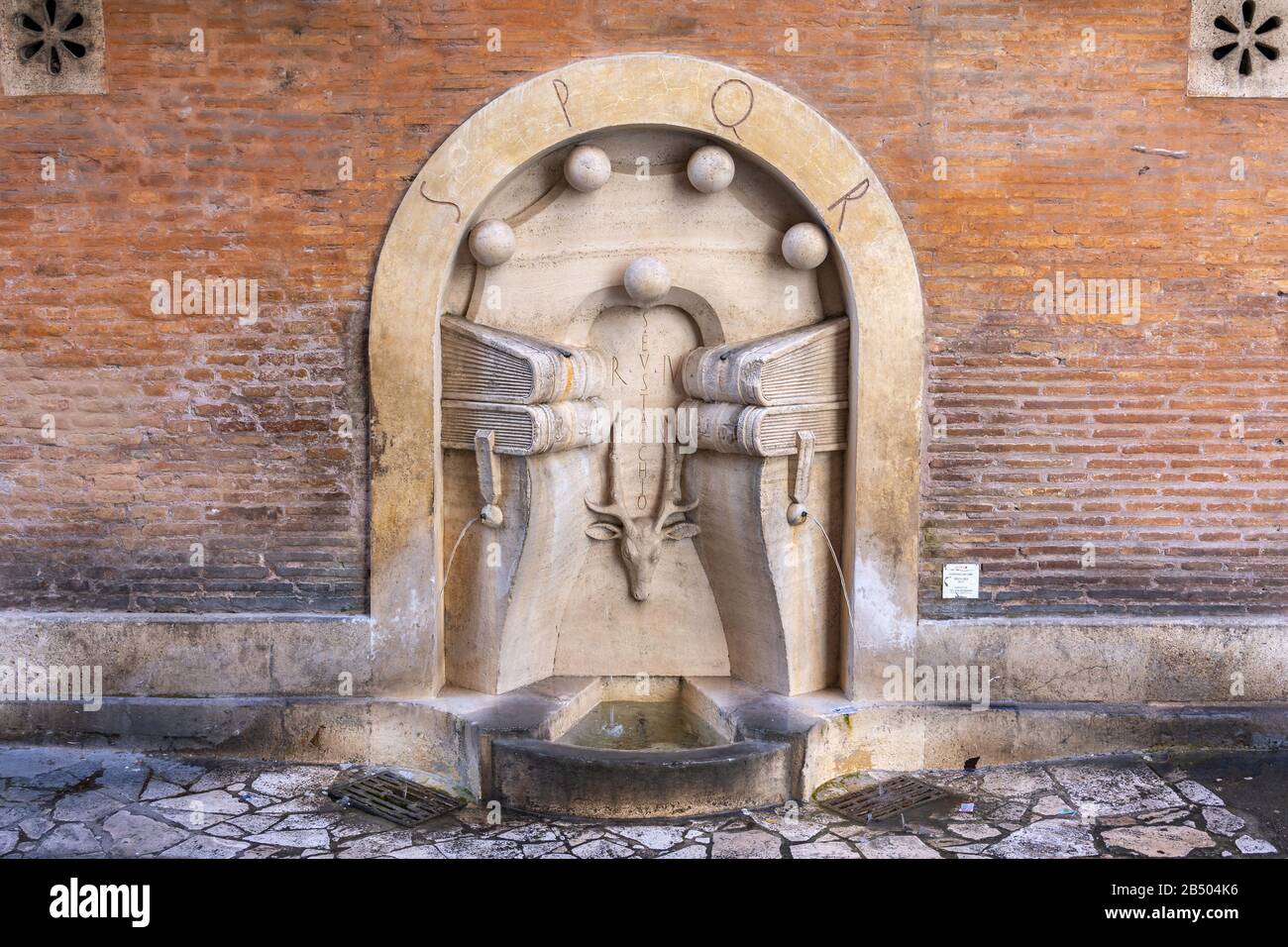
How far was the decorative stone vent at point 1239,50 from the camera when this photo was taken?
225 inches

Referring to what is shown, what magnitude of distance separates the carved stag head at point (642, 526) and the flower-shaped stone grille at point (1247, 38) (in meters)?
3.18

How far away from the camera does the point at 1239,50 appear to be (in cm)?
571

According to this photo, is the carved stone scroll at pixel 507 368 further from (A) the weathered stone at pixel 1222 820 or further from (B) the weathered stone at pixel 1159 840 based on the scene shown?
(A) the weathered stone at pixel 1222 820

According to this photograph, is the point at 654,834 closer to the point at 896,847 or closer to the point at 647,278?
the point at 896,847

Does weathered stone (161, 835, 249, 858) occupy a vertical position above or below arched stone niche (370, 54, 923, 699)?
below

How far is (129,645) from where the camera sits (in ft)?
19.1

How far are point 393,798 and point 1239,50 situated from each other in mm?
5139

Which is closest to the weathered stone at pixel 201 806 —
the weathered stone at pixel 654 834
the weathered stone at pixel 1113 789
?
the weathered stone at pixel 654 834

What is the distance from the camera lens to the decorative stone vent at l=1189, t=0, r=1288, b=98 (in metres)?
5.70

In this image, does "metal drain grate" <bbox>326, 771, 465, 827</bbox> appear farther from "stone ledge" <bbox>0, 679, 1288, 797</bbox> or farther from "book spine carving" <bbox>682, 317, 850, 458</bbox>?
"book spine carving" <bbox>682, 317, 850, 458</bbox>

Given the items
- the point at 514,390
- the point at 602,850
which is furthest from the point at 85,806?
the point at 514,390

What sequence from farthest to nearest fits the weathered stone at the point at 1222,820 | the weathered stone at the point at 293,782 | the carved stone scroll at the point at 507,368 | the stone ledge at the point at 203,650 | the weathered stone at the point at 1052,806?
the stone ledge at the point at 203,650, the carved stone scroll at the point at 507,368, the weathered stone at the point at 293,782, the weathered stone at the point at 1052,806, the weathered stone at the point at 1222,820

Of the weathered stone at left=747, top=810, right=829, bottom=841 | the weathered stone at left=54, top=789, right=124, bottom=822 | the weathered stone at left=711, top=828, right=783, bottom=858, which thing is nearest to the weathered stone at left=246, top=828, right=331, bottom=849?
the weathered stone at left=54, top=789, right=124, bottom=822

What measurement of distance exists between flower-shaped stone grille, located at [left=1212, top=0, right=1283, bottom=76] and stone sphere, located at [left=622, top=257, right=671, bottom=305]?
2.74 meters
